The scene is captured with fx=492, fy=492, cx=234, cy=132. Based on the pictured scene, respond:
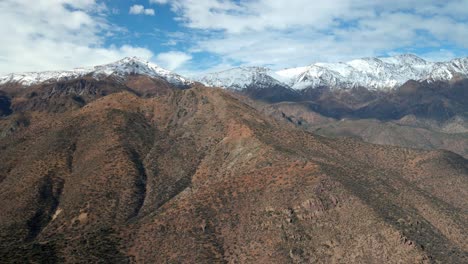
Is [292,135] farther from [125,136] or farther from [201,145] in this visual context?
[125,136]

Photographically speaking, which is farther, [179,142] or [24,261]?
[179,142]

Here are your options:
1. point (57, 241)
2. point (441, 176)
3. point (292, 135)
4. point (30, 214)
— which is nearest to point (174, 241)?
point (57, 241)

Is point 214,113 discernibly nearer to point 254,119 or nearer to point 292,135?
point 254,119

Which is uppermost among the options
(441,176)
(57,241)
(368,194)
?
(57,241)

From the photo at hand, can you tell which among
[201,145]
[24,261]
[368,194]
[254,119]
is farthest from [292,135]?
[24,261]

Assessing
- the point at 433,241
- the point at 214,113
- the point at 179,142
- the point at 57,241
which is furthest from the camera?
the point at 214,113

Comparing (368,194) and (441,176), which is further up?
(368,194)

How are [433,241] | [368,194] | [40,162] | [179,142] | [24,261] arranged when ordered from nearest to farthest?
[24,261] → [433,241] → [368,194] → [40,162] → [179,142]
